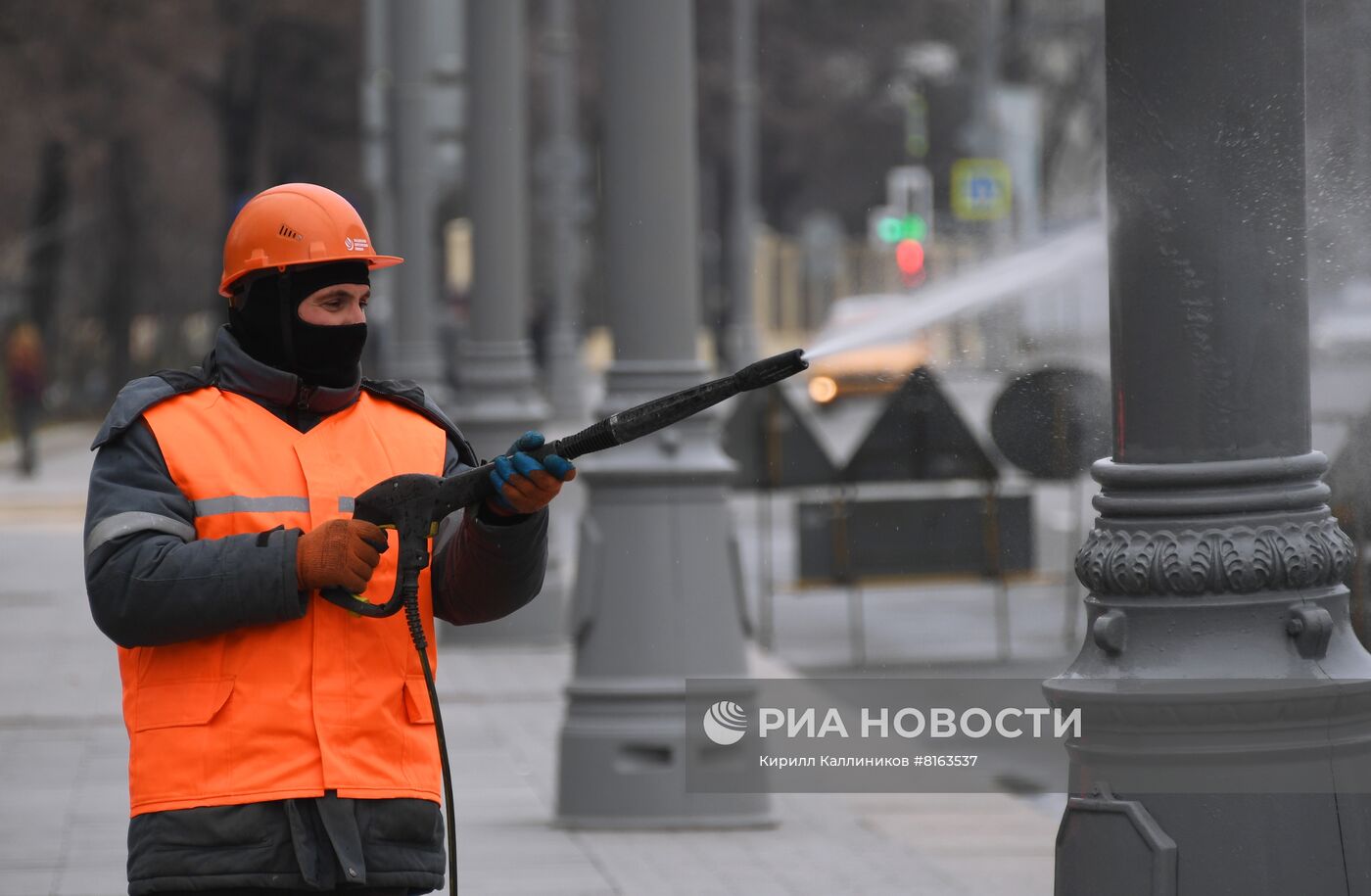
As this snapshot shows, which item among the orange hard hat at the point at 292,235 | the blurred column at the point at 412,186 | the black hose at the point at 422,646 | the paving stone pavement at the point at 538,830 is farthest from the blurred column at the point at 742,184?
the black hose at the point at 422,646

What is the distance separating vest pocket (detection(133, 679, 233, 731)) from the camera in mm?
3531

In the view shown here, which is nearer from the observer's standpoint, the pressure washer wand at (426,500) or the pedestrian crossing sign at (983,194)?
the pressure washer wand at (426,500)

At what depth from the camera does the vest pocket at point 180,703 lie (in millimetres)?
3531

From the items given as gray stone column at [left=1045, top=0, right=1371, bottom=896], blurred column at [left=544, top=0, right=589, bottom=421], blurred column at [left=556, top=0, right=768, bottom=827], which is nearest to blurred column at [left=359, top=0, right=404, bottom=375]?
blurred column at [left=544, top=0, right=589, bottom=421]

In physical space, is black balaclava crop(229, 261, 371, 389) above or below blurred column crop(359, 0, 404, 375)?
below

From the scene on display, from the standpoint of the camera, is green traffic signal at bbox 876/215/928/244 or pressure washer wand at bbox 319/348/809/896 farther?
green traffic signal at bbox 876/215/928/244

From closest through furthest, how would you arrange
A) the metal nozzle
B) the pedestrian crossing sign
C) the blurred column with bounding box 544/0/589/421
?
the metal nozzle, the blurred column with bounding box 544/0/589/421, the pedestrian crossing sign

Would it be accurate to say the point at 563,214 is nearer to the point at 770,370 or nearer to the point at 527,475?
the point at 527,475

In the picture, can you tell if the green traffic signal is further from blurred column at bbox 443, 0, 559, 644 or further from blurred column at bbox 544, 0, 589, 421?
blurred column at bbox 544, 0, 589, 421

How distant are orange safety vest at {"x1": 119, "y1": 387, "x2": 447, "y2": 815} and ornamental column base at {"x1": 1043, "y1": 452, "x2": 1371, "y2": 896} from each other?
1021 millimetres

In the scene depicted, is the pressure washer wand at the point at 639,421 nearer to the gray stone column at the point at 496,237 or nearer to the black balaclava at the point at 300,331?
the black balaclava at the point at 300,331

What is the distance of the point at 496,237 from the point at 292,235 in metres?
9.82

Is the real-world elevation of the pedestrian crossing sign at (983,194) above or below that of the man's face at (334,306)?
above

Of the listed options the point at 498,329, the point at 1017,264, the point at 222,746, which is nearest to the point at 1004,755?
the point at 222,746
